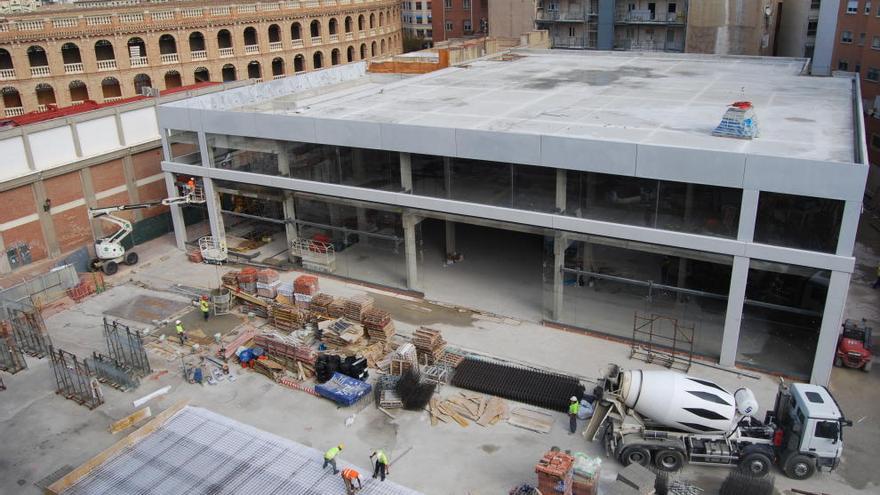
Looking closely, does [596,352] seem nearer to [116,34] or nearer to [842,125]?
[842,125]

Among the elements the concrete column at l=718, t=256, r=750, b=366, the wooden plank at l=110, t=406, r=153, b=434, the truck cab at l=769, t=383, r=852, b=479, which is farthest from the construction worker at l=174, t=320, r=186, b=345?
the truck cab at l=769, t=383, r=852, b=479

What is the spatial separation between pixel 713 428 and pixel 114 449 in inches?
701

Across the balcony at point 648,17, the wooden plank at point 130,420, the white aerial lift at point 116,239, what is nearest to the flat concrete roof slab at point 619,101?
the white aerial lift at point 116,239

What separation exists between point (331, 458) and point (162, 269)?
20127mm

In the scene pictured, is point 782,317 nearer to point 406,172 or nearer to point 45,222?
point 406,172

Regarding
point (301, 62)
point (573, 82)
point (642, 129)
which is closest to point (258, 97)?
point (573, 82)

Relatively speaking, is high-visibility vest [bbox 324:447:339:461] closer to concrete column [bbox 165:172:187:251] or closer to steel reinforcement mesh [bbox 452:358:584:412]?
steel reinforcement mesh [bbox 452:358:584:412]

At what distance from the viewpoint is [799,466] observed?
1947 centimetres

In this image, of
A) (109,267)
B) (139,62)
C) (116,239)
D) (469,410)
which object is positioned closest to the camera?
(469,410)

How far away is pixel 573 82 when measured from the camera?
131ft

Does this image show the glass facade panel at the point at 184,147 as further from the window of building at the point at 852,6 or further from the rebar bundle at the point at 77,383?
the window of building at the point at 852,6

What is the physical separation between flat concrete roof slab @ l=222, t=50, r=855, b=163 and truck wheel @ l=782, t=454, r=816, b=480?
32.3ft

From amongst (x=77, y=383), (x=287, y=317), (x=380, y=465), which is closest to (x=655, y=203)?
(x=380, y=465)

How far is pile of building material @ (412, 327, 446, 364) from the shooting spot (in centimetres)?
2614
